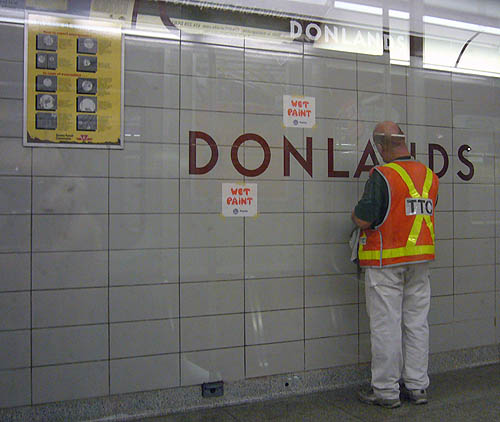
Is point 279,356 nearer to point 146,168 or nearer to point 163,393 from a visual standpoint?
point 163,393

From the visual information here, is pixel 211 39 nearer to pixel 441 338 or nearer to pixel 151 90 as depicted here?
pixel 151 90

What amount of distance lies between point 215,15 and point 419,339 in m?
2.73

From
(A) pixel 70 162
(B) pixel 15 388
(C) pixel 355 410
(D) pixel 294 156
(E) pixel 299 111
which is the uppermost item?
(E) pixel 299 111

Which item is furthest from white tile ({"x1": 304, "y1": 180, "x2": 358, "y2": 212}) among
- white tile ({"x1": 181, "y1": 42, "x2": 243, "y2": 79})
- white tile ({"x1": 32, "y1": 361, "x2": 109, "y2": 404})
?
white tile ({"x1": 32, "y1": 361, "x2": 109, "y2": 404})

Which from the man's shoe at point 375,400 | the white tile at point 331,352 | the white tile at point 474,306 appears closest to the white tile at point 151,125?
the white tile at point 331,352

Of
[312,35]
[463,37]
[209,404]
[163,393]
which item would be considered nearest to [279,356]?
[209,404]

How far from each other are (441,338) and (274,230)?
1.80 m

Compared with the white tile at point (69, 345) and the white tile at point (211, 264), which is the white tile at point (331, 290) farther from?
the white tile at point (69, 345)

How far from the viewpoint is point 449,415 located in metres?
3.75

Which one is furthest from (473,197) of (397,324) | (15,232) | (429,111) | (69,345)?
(15,232)

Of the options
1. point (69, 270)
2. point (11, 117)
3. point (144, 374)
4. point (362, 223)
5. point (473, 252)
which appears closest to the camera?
point (11, 117)

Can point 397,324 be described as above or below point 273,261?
below

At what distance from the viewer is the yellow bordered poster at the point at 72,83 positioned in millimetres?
3525

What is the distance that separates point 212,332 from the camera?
397cm
